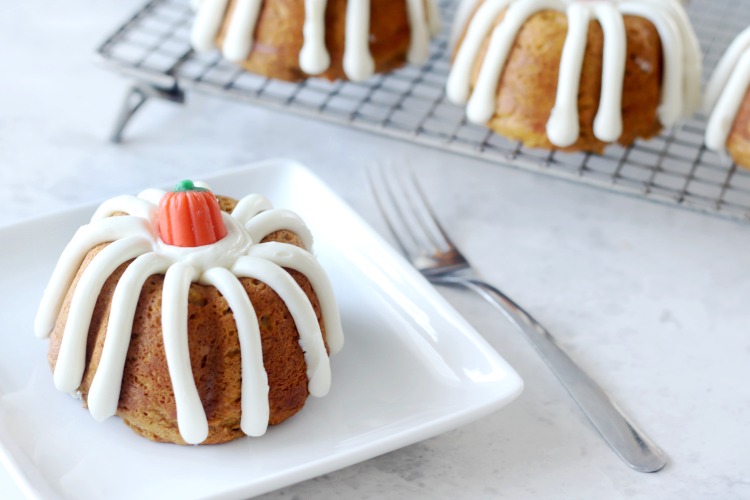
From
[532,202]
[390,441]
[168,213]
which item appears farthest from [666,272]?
[168,213]

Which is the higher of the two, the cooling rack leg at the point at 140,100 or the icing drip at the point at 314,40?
the icing drip at the point at 314,40

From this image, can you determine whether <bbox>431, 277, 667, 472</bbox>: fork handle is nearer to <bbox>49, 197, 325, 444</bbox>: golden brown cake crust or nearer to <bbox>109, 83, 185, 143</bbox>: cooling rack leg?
<bbox>49, 197, 325, 444</bbox>: golden brown cake crust

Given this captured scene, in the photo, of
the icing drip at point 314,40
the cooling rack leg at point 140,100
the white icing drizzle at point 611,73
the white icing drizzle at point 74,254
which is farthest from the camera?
the cooling rack leg at point 140,100

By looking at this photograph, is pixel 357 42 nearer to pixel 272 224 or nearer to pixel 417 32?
pixel 417 32

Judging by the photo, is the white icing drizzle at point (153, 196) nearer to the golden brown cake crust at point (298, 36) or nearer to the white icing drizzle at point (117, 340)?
the white icing drizzle at point (117, 340)

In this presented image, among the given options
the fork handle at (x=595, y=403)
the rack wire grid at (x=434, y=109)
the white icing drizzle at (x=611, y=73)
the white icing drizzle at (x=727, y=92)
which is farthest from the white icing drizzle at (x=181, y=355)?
the white icing drizzle at (x=727, y=92)

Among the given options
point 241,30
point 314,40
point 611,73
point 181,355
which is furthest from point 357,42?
point 181,355
